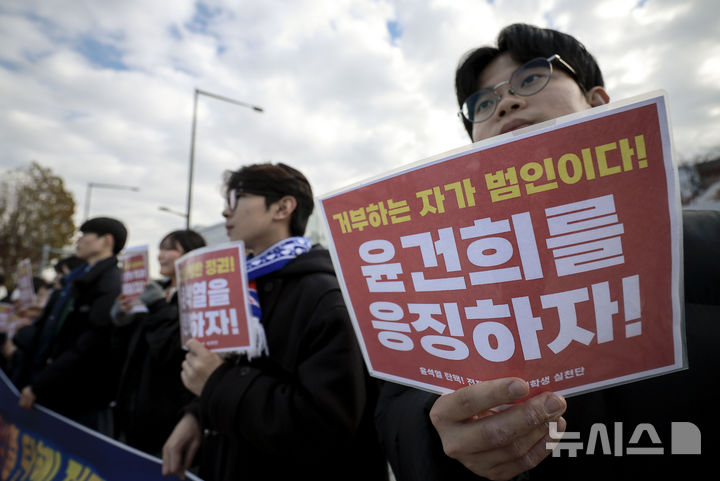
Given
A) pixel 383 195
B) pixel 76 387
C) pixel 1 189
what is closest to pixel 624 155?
pixel 383 195

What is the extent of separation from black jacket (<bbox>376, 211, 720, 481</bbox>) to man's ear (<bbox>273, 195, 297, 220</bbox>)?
1.51 m

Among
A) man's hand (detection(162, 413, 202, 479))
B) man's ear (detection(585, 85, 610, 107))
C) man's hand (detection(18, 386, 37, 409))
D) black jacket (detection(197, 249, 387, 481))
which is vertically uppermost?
man's ear (detection(585, 85, 610, 107))

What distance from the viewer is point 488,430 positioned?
739 mm

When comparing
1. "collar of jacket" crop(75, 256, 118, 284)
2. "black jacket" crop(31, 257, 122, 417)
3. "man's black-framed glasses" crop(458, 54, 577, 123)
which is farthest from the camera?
"collar of jacket" crop(75, 256, 118, 284)

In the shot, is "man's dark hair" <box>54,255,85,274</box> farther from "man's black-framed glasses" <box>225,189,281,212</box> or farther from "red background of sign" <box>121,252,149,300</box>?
"man's black-framed glasses" <box>225,189,281,212</box>

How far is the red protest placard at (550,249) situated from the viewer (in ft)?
2.10

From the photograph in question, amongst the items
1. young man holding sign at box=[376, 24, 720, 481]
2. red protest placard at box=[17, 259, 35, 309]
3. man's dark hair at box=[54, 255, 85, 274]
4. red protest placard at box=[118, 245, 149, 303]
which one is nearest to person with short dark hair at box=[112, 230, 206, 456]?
red protest placard at box=[118, 245, 149, 303]

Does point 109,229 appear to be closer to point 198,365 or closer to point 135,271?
point 135,271

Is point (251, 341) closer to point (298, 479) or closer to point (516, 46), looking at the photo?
point (298, 479)

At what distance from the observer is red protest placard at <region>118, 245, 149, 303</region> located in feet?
9.94

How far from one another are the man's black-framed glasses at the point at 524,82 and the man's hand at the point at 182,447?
200cm

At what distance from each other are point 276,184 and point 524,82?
57.9 inches

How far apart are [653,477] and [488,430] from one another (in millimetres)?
536

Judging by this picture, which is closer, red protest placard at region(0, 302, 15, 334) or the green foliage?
red protest placard at region(0, 302, 15, 334)
